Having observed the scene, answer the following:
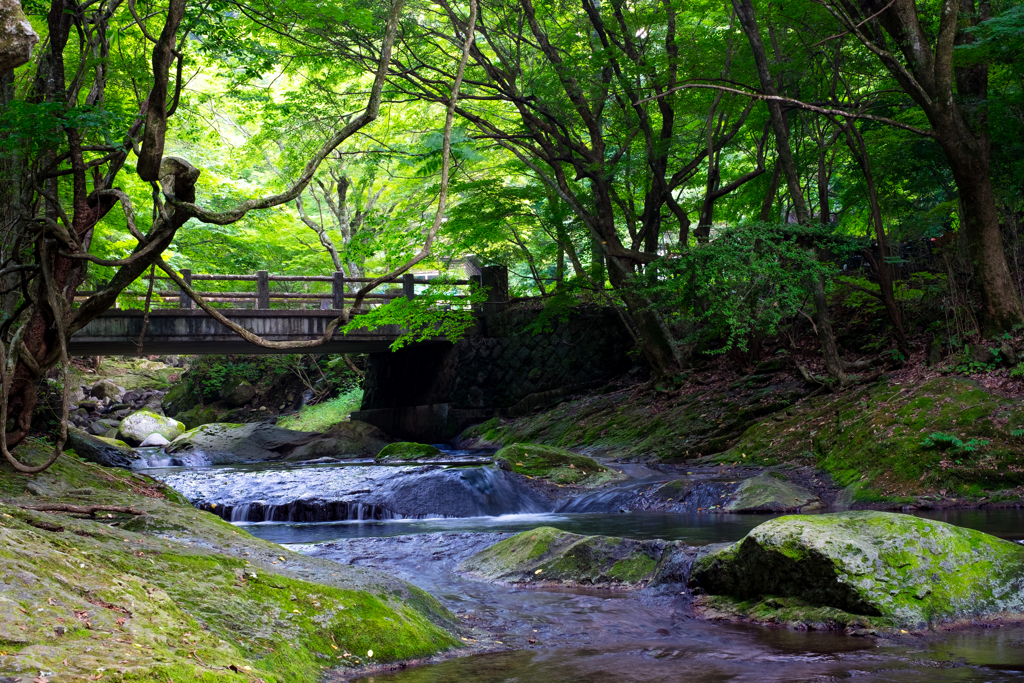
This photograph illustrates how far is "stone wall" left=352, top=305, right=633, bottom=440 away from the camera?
61.0 feet

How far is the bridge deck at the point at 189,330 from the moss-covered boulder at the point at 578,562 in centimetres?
1162

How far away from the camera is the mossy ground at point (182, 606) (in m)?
2.59

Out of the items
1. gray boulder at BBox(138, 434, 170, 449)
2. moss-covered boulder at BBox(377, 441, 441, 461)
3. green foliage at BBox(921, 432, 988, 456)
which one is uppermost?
green foliage at BBox(921, 432, 988, 456)

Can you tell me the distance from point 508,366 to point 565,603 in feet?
47.0

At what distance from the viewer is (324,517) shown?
10.4 meters

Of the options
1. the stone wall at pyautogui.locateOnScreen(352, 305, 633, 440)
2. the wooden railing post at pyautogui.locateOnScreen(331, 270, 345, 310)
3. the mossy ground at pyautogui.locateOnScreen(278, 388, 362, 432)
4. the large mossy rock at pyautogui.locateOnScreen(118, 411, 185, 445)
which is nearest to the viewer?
the stone wall at pyautogui.locateOnScreen(352, 305, 633, 440)

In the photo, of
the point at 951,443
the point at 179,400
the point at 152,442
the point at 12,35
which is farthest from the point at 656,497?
the point at 179,400

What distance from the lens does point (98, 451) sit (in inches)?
521

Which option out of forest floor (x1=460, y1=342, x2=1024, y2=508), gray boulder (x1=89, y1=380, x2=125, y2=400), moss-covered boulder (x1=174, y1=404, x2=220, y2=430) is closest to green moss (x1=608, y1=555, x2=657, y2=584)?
forest floor (x1=460, y1=342, x2=1024, y2=508)

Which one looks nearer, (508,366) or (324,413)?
(508,366)

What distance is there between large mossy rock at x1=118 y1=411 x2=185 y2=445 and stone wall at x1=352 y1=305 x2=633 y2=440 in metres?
5.68

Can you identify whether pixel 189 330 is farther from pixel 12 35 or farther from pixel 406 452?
pixel 12 35

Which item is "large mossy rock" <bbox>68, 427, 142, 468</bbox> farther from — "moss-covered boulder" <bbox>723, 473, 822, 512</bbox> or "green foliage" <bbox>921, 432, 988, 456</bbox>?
"green foliage" <bbox>921, 432, 988, 456</bbox>

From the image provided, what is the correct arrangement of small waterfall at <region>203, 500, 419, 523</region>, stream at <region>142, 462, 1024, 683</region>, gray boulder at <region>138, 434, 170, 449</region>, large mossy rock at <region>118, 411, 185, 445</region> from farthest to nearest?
large mossy rock at <region>118, 411, 185, 445</region>
gray boulder at <region>138, 434, 170, 449</region>
small waterfall at <region>203, 500, 419, 523</region>
stream at <region>142, 462, 1024, 683</region>
